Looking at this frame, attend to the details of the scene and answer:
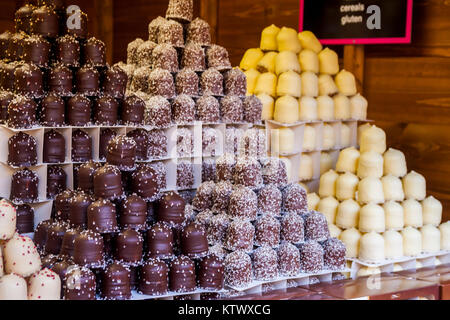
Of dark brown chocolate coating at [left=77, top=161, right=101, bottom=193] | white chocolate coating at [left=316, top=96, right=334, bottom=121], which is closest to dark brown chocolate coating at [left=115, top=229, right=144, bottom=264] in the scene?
dark brown chocolate coating at [left=77, top=161, right=101, bottom=193]

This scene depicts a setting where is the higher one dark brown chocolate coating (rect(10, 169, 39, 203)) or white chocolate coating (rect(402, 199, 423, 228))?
dark brown chocolate coating (rect(10, 169, 39, 203))

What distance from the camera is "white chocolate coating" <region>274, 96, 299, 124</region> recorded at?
528 centimetres

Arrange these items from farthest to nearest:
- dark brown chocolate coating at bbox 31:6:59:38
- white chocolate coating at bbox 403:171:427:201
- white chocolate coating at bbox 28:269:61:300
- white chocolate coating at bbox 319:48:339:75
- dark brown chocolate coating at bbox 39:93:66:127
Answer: white chocolate coating at bbox 319:48:339:75 → white chocolate coating at bbox 403:171:427:201 → dark brown chocolate coating at bbox 31:6:59:38 → dark brown chocolate coating at bbox 39:93:66:127 → white chocolate coating at bbox 28:269:61:300

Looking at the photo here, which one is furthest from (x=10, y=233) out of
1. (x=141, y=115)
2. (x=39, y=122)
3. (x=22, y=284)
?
(x=141, y=115)

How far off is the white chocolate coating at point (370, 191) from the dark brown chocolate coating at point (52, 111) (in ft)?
7.24

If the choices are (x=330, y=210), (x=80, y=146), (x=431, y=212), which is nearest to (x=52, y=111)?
(x=80, y=146)

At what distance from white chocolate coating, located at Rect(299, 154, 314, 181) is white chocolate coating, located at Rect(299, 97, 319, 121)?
0.31 metres

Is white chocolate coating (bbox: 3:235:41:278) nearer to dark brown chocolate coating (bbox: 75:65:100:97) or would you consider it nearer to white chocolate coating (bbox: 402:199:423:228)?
dark brown chocolate coating (bbox: 75:65:100:97)

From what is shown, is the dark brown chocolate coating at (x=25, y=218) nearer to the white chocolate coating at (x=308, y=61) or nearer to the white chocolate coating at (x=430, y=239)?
the white chocolate coating at (x=308, y=61)

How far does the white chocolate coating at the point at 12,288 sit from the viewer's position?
2.64 m

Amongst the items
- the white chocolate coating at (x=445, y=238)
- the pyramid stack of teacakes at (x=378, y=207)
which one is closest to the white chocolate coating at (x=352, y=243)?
the pyramid stack of teacakes at (x=378, y=207)

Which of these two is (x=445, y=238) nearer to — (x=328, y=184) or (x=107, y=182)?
(x=328, y=184)

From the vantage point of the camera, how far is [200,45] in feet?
15.9
